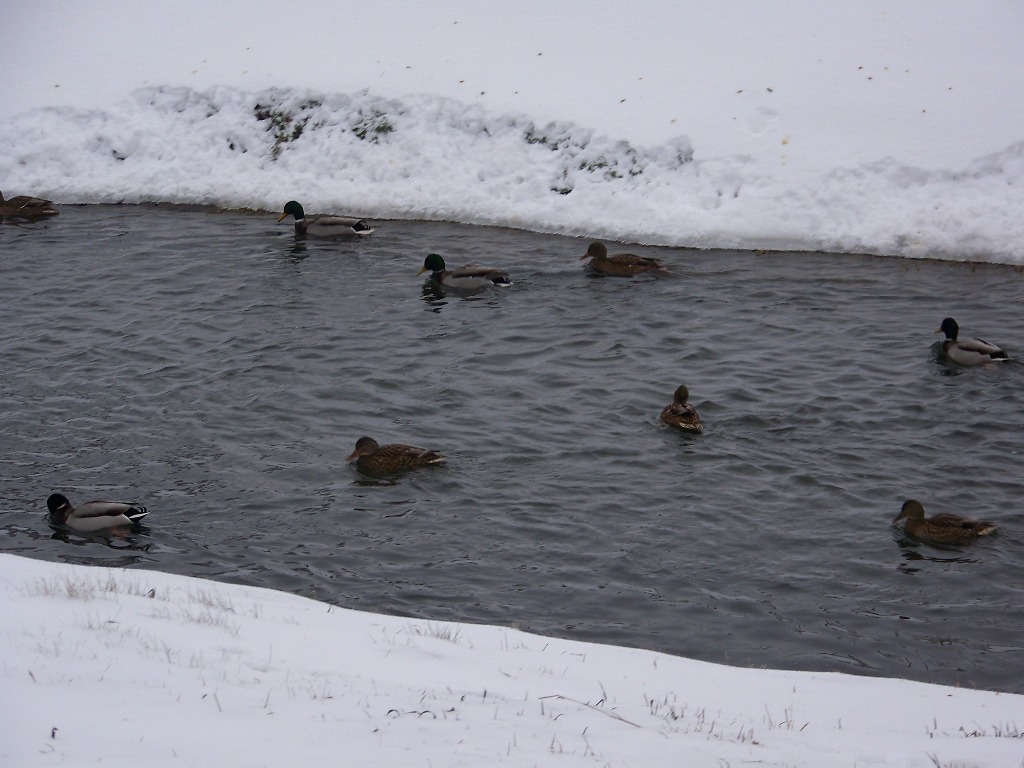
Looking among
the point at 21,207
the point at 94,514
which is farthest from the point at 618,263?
the point at 21,207

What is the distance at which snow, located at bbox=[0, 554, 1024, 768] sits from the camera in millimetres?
5180

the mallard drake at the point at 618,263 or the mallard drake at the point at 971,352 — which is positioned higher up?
the mallard drake at the point at 618,263

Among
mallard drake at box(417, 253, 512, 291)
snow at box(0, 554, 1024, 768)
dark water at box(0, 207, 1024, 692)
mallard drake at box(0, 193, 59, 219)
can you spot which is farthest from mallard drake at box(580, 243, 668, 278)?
mallard drake at box(0, 193, 59, 219)

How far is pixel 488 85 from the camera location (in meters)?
22.1

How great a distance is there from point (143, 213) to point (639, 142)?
9.73 meters

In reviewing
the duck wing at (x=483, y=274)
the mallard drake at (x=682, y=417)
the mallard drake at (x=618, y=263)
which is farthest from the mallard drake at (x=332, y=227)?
the mallard drake at (x=682, y=417)

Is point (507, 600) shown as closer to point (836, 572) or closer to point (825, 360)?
point (836, 572)

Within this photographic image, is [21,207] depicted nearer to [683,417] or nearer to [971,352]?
[683,417]

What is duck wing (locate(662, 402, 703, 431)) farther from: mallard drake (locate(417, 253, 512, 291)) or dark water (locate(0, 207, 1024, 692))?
mallard drake (locate(417, 253, 512, 291))

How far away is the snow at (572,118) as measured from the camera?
18.6m

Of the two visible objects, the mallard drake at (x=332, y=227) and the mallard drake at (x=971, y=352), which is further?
the mallard drake at (x=332, y=227)

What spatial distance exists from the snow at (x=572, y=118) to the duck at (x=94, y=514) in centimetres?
1065

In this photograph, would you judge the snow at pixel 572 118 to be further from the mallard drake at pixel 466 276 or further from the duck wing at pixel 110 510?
the duck wing at pixel 110 510

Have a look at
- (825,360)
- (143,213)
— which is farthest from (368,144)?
(825,360)
